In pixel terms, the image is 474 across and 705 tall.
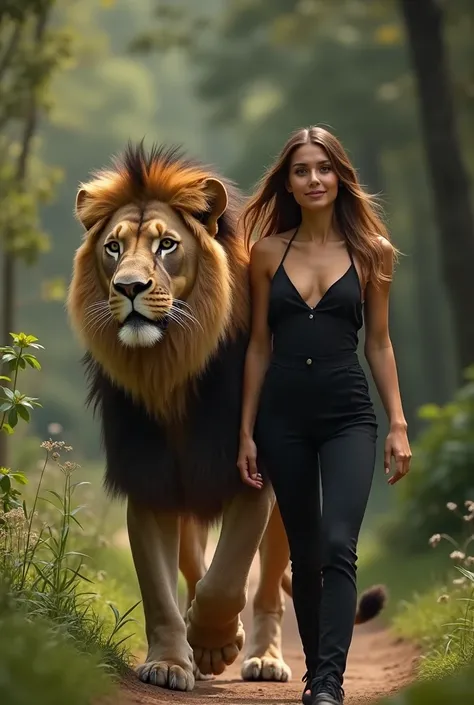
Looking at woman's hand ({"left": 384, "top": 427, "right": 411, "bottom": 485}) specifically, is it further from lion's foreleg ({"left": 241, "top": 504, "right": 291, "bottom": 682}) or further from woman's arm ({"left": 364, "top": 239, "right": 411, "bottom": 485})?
lion's foreleg ({"left": 241, "top": 504, "right": 291, "bottom": 682})

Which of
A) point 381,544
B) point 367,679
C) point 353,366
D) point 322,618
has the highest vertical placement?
point 353,366

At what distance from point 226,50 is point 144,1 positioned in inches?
1106

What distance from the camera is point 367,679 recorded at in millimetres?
6449

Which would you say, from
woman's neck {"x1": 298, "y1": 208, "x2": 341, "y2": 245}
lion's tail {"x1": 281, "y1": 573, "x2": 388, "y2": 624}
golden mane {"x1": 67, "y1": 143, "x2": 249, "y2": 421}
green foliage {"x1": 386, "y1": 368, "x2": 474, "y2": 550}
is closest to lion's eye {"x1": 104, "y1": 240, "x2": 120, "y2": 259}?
golden mane {"x1": 67, "y1": 143, "x2": 249, "y2": 421}

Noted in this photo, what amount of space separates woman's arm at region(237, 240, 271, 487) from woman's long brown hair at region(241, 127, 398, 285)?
0.70 feet

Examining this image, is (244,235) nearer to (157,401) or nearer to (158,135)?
(157,401)

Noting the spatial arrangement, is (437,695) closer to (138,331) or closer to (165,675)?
(138,331)

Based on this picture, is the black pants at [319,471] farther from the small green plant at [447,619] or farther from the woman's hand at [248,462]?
the small green plant at [447,619]

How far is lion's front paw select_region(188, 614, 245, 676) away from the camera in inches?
226

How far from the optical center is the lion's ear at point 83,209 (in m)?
5.66

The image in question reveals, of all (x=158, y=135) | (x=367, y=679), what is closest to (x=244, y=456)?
(x=367, y=679)

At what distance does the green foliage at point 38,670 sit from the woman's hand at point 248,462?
46.0 inches

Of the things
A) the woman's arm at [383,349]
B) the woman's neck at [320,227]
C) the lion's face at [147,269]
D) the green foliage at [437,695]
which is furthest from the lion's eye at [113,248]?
the green foliage at [437,695]

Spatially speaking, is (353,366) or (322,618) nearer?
(322,618)
